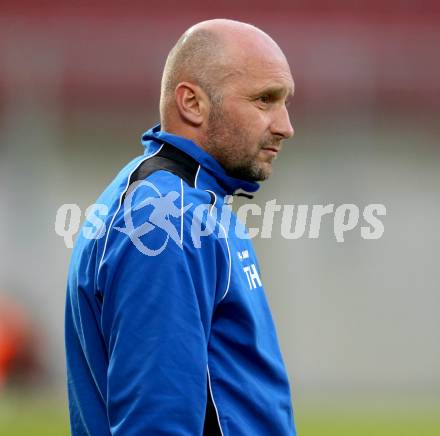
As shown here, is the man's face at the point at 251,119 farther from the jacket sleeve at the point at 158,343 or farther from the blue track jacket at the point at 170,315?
the jacket sleeve at the point at 158,343

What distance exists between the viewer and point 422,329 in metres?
8.25

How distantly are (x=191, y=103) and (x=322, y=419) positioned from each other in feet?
16.3

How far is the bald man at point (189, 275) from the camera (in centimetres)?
166

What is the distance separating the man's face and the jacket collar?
0.07 feet

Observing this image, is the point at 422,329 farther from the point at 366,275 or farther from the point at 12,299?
the point at 12,299

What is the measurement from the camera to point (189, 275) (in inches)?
65.8

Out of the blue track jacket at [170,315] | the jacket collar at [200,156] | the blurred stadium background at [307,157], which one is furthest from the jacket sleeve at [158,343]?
the blurred stadium background at [307,157]

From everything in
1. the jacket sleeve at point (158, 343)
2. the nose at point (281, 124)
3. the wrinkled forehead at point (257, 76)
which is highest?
the wrinkled forehead at point (257, 76)

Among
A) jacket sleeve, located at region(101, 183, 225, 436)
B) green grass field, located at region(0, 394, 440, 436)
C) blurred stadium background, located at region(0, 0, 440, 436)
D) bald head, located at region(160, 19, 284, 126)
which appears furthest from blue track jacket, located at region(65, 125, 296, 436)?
blurred stadium background, located at region(0, 0, 440, 436)

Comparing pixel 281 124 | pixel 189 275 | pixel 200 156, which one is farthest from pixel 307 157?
pixel 189 275

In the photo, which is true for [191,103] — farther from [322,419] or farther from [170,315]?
[322,419]

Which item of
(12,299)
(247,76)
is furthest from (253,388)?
(12,299)

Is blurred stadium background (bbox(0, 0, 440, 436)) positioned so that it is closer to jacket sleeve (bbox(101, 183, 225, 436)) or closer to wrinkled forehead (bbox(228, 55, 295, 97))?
wrinkled forehead (bbox(228, 55, 295, 97))

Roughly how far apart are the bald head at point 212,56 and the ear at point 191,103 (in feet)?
0.04
